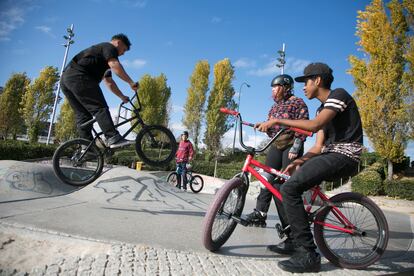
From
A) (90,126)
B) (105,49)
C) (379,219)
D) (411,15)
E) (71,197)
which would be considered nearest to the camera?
(379,219)

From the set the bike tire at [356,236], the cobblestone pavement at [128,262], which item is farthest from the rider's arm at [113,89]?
the bike tire at [356,236]

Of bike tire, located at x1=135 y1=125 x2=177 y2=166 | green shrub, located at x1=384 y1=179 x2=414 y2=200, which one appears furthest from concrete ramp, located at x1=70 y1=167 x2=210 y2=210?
green shrub, located at x1=384 y1=179 x2=414 y2=200

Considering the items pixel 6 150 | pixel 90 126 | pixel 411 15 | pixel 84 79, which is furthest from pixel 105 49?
pixel 411 15

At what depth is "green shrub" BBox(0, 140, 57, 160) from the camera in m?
19.4

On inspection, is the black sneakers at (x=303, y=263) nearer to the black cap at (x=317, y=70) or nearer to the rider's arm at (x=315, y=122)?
the rider's arm at (x=315, y=122)

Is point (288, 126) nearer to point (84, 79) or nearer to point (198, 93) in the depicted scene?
point (84, 79)

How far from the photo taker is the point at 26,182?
5.68 meters

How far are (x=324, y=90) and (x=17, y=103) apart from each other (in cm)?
4719

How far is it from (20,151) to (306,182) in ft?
75.5

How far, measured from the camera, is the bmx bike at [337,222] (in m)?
3.05

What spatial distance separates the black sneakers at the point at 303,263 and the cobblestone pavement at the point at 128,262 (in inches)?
2.6

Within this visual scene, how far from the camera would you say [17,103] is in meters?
40.9

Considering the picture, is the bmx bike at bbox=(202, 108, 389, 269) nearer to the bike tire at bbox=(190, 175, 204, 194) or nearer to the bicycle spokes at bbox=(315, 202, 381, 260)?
the bicycle spokes at bbox=(315, 202, 381, 260)

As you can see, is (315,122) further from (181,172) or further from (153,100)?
(153,100)
